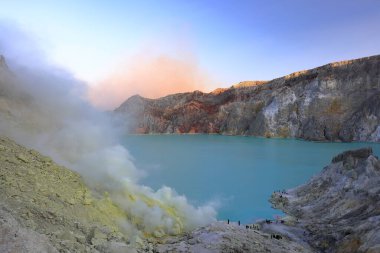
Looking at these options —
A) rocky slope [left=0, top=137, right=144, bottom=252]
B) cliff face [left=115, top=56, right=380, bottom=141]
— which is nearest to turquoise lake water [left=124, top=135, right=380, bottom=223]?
rocky slope [left=0, top=137, right=144, bottom=252]

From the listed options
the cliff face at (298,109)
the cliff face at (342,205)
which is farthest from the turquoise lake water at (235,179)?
the cliff face at (298,109)

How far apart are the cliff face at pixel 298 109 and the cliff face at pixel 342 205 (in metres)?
65.2

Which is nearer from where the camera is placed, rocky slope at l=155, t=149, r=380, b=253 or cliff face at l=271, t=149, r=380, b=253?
rocky slope at l=155, t=149, r=380, b=253

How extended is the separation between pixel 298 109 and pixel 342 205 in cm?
11341

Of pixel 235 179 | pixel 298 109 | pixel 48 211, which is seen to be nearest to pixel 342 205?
pixel 48 211

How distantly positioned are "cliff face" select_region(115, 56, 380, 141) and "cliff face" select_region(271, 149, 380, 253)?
2567 inches

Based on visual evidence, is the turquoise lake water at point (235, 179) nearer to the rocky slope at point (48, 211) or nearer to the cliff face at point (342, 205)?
the cliff face at point (342, 205)

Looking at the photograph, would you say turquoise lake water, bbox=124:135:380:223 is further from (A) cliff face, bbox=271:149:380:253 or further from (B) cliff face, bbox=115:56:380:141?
(B) cliff face, bbox=115:56:380:141

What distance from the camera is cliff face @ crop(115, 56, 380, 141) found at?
388 ft

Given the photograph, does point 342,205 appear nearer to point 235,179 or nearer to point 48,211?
point 48,211

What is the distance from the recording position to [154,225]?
20812 millimetres

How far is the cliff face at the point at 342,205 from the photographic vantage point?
17.7 m

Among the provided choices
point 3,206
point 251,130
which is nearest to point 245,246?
point 3,206

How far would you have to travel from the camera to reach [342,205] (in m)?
25.6
